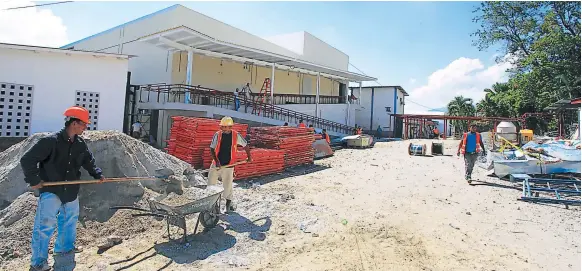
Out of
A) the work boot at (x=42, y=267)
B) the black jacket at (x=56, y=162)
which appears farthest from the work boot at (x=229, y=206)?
the work boot at (x=42, y=267)

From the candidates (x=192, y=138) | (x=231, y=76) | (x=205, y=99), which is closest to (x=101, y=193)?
(x=192, y=138)

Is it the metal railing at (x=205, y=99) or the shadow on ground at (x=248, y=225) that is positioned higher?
the metal railing at (x=205, y=99)

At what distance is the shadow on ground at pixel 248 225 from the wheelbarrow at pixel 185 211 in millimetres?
435

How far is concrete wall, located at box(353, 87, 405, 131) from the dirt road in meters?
23.8

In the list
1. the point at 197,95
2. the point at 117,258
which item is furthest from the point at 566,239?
the point at 197,95

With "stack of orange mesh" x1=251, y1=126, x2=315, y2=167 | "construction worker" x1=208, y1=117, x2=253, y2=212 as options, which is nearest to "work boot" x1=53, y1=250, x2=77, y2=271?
"construction worker" x1=208, y1=117, x2=253, y2=212

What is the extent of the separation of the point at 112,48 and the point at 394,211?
2195cm

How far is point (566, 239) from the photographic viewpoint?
18.3ft

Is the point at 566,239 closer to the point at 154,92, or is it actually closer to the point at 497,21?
the point at 154,92

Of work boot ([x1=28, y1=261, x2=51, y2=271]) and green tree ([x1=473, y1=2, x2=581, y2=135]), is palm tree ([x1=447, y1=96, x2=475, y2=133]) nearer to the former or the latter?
green tree ([x1=473, y1=2, x2=581, y2=135])

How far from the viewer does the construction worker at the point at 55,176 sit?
3.76 m

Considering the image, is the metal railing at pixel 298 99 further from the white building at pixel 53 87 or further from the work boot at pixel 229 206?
the work boot at pixel 229 206

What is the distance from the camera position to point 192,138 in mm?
9914

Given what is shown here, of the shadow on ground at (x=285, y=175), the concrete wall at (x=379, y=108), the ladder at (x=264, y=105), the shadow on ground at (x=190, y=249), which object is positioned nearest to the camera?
the shadow on ground at (x=190, y=249)
